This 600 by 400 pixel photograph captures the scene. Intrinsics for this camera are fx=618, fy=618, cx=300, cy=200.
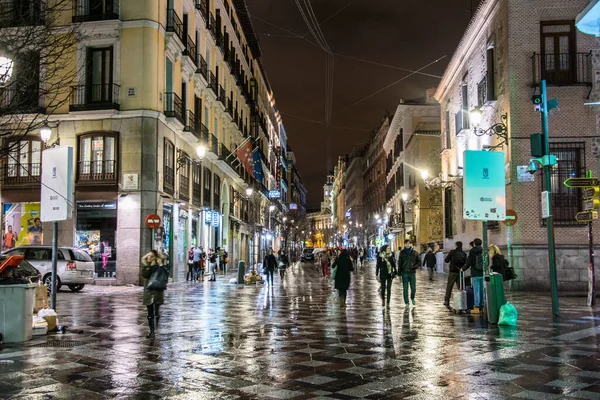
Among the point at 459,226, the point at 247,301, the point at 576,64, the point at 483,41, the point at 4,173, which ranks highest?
the point at 483,41

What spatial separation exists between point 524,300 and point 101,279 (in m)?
18.1

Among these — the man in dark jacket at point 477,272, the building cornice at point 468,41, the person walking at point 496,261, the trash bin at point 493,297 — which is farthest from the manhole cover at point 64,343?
the building cornice at point 468,41

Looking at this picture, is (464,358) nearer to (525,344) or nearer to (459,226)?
(525,344)

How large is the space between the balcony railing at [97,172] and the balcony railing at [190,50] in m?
7.77

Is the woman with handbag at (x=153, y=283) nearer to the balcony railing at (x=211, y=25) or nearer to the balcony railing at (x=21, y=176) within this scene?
the balcony railing at (x=21, y=176)

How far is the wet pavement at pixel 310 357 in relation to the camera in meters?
7.01

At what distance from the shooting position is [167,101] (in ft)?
97.9

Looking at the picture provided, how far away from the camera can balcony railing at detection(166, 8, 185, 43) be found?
96.6 feet

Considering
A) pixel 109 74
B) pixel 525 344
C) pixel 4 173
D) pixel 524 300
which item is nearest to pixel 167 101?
pixel 109 74

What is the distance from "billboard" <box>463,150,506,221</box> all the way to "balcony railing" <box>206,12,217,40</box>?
28.1m

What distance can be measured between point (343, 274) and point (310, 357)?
7.57 m

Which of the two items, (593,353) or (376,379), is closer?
(376,379)

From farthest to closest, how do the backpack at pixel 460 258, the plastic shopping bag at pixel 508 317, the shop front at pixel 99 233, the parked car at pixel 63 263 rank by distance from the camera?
the shop front at pixel 99 233 → the parked car at pixel 63 263 → the backpack at pixel 460 258 → the plastic shopping bag at pixel 508 317

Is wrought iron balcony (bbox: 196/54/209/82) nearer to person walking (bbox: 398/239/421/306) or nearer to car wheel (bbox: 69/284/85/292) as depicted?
A: car wheel (bbox: 69/284/85/292)
